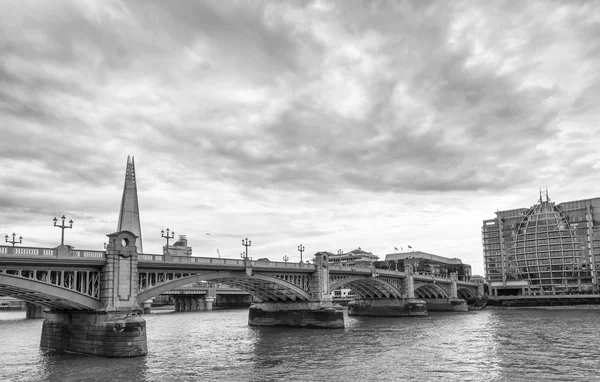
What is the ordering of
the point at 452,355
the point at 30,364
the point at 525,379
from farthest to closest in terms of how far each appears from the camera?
1. the point at 452,355
2. the point at 30,364
3. the point at 525,379

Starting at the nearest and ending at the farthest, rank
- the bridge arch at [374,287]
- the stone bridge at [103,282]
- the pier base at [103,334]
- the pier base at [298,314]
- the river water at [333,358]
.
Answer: the river water at [333,358] < the stone bridge at [103,282] < the pier base at [103,334] < the pier base at [298,314] < the bridge arch at [374,287]

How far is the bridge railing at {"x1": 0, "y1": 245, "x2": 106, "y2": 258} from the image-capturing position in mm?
40969

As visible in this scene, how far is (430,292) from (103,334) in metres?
106

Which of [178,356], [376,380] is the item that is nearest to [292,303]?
[178,356]

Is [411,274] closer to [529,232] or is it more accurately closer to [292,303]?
[292,303]

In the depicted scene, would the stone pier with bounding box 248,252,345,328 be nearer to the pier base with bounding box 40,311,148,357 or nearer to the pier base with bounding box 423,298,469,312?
the pier base with bounding box 40,311,148,357

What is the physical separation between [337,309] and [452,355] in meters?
30.5

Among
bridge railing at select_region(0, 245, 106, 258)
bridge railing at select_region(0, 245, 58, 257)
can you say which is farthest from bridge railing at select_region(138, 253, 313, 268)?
bridge railing at select_region(0, 245, 58, 257)

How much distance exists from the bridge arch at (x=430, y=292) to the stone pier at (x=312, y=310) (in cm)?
5490

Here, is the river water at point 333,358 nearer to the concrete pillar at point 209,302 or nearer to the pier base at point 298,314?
the pier base at point 298,314

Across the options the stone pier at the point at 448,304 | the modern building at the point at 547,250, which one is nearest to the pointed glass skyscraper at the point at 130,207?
the stone pier at the point at 448,304

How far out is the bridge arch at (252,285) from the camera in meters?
53.5

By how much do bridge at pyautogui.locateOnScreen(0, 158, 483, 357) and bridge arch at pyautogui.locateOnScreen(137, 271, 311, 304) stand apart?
10 cm

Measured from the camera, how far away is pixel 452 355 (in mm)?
48031
